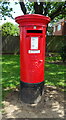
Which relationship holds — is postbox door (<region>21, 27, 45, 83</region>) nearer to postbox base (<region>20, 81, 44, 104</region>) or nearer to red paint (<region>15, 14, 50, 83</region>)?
red paint (<region>15, 14, 50, 83</region>)

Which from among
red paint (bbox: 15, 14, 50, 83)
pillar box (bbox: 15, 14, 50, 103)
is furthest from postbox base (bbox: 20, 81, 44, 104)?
red paint (bbox: 15, 14, 50, 83)

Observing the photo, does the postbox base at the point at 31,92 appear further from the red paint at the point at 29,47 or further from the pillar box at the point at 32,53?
the red paint at the point at 29,47

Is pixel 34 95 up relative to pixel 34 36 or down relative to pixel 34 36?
down

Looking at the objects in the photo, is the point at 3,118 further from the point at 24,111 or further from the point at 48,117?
the point at 48,117

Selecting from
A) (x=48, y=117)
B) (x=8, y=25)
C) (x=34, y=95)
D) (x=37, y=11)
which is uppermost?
(x=8, y=25)

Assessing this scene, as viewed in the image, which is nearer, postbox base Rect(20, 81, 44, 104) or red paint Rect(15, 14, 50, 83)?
red paint Rect(15, 14, 50, 83)

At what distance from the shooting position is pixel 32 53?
3.07m

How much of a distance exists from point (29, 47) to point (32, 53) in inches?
6.1

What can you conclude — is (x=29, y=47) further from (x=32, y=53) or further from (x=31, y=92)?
(x=31, y=92)

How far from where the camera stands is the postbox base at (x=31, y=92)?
325cm

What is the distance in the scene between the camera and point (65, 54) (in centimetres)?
798

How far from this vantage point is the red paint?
9.59 feet

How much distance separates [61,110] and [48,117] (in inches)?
16.5

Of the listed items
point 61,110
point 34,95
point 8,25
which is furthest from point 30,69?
point 8,25
